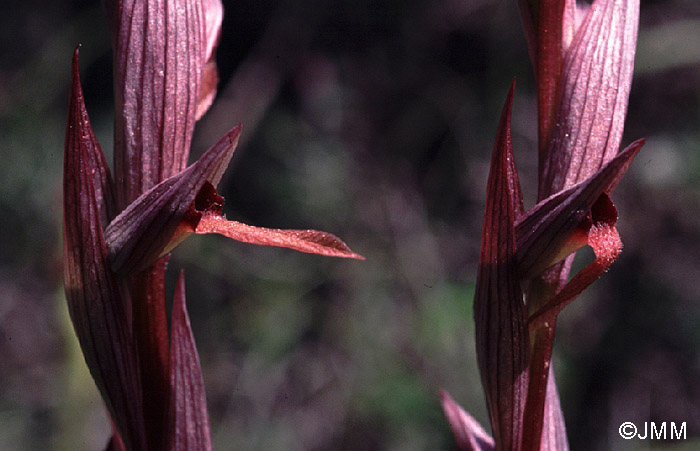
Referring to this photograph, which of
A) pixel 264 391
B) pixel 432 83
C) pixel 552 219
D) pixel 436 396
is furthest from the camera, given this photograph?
pixel 432 83

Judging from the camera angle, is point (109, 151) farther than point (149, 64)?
Yes

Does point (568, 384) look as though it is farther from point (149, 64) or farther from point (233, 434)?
point (149, 64)

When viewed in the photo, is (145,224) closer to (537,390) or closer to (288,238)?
(288,238)

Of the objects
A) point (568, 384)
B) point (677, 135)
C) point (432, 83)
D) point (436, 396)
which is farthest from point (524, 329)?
point (432, 83)

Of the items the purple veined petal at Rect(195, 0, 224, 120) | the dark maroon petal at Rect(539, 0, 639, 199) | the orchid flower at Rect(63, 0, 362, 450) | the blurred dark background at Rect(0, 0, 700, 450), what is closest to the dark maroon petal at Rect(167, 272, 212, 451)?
the orchid flower at Rect(63, 0, 362, 450)

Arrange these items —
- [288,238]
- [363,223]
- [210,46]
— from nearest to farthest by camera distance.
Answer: [288,238]
[210,46]
[363,223]

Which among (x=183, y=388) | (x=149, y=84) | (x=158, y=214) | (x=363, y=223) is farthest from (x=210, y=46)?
(x=363, y=223)
